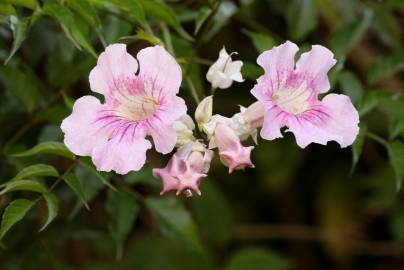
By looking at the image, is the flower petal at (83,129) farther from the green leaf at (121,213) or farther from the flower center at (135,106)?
the green leaf at (121,213)

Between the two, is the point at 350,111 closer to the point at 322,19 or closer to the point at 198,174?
the point at 198,174

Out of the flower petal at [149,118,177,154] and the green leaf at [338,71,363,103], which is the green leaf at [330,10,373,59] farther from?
the flower petal at [149,118,177,154]

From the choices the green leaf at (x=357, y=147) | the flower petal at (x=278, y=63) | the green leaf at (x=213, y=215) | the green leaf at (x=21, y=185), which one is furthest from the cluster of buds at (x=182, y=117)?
the green leaf at (x=213, y=215)

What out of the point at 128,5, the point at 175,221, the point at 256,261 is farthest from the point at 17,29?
the point at 256,261

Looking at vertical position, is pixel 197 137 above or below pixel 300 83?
below

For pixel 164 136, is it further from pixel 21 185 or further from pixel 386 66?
pixel 386 66

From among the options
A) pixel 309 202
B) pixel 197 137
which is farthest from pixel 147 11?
pixel 309 202

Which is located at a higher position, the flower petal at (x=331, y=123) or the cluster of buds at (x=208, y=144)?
the flower petal at (x=331, y=123)
